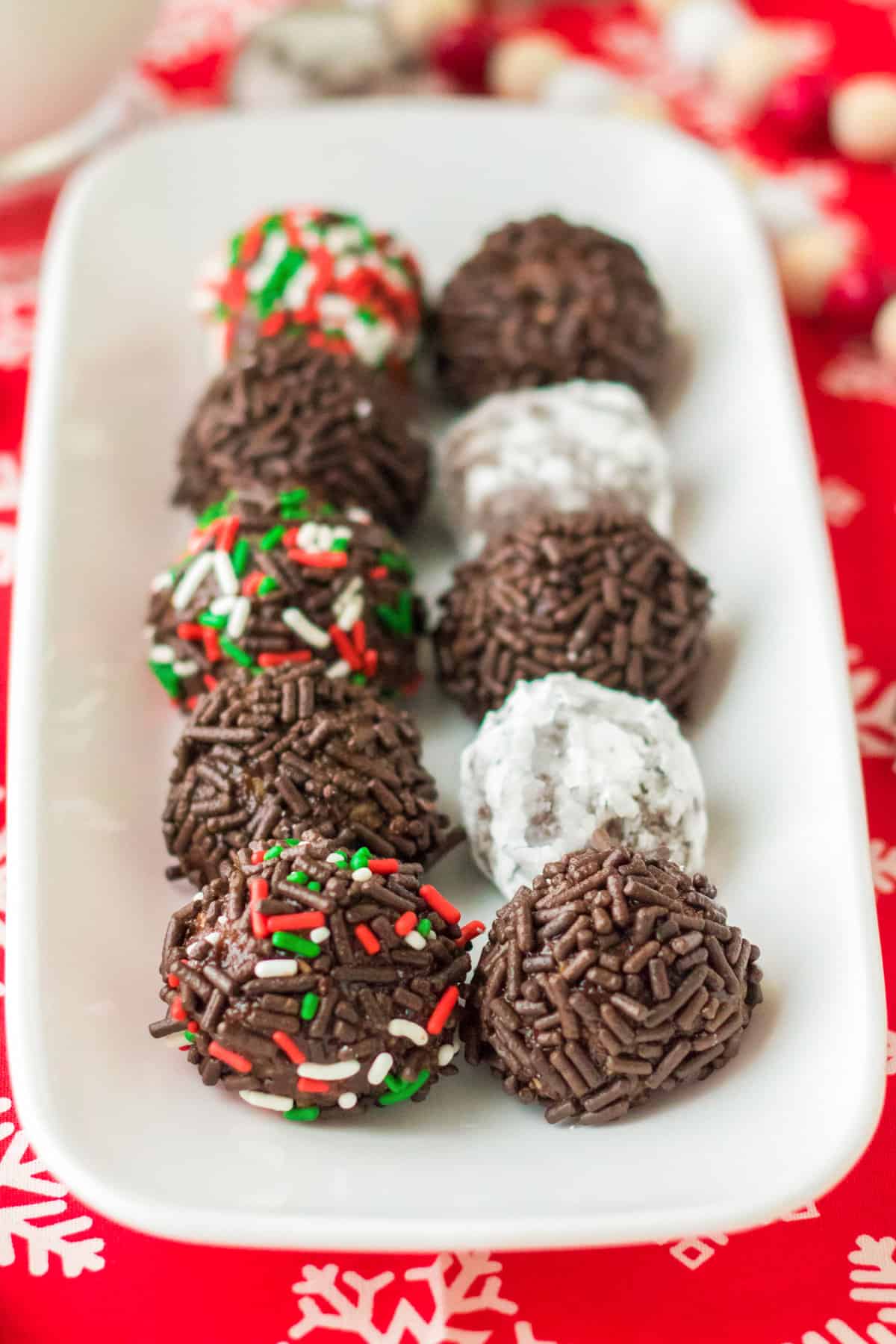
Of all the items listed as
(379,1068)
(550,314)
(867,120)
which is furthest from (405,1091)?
(867,120)

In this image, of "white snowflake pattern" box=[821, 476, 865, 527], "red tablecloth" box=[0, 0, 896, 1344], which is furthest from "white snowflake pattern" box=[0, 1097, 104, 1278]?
"white snowflake pattern" box=[821, 476, 865, 527]

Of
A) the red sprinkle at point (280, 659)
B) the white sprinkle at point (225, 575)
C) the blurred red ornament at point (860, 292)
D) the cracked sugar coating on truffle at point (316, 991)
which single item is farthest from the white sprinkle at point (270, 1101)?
the blurred red ornament at point (860, 292)

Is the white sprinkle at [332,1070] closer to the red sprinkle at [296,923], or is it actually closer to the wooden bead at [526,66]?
the red sprinkle at [296,923]

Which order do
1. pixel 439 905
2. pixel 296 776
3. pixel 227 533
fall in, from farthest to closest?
pixel 227 533
pixel 296 776
pixel 439 905

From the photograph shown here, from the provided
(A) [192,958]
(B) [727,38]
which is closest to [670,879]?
(A) [192,958]

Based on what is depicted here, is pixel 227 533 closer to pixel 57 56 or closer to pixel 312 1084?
pixel 312 1084

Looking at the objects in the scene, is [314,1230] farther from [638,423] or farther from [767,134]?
[767,134]
